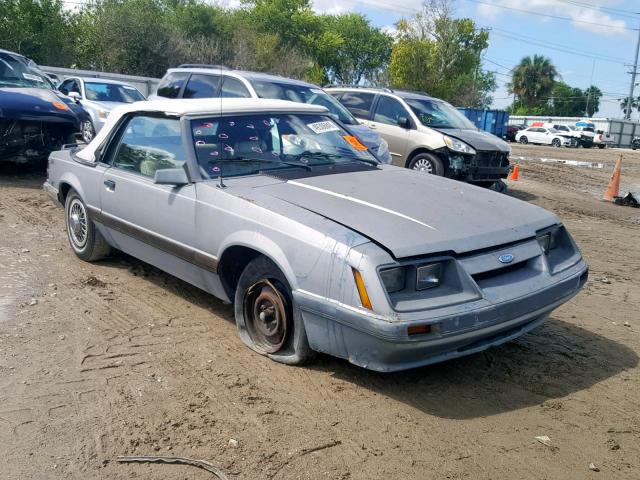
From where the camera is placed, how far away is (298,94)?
31.4 ft

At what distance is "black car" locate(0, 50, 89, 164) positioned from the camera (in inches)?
374

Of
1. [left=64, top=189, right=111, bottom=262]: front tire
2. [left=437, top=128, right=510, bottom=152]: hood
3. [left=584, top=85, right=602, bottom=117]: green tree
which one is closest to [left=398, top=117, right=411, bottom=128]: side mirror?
[left=437, top=128, right=510, bottom=152]: hood

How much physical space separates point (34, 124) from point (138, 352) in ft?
22.6

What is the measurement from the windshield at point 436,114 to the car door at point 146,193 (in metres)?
6.82

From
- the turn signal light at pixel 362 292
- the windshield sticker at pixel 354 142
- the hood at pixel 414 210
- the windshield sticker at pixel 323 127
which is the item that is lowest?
the turn signal light at pixel 362 292

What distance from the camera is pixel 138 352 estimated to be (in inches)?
165

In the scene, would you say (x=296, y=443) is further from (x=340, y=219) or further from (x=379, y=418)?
(x=340, y=219)

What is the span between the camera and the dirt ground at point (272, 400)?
120 inches

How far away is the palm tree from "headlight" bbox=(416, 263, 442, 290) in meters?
75.0

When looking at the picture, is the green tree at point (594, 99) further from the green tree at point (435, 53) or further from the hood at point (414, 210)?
the hood at point (414, 210)

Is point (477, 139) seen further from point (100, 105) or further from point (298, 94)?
point (100, 105)

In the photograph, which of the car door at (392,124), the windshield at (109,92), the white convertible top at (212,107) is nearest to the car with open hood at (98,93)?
the windshield at (109,92)

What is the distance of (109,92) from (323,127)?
36.2ft

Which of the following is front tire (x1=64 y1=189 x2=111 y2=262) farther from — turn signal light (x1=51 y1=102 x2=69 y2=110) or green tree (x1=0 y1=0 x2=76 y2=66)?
green tree (x1=0 y1=0 x2=76 y2=66)
